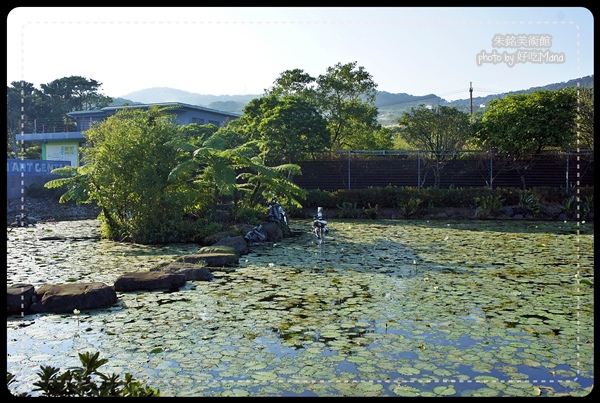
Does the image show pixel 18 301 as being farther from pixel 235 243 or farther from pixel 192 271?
pixel 235 243

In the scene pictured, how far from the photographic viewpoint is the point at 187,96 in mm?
104312

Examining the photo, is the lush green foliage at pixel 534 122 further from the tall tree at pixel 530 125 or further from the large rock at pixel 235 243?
the large rock at pixel 235 243

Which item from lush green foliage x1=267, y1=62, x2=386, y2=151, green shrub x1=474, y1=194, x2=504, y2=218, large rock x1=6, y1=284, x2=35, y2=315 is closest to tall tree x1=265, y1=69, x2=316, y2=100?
lush green foliage x1=267, y1=62, x2=386, y2=151

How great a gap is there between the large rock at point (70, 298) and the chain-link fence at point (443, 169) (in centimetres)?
1256

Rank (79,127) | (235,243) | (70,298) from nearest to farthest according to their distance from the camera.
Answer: (70,298) < (235,243) < (79,127)

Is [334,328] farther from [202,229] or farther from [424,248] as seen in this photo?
[202,229]

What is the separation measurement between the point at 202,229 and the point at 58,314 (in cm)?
517

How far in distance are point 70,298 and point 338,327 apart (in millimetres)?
2584

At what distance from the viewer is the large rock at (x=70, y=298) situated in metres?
5.00

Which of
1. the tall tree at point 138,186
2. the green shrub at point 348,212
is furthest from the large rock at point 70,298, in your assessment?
the green shrub at point 348,212

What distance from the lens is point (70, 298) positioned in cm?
503

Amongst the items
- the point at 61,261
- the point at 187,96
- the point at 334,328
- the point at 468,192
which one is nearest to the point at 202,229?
the point at 61,261

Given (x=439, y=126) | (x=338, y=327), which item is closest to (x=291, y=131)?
(x=439, y=126)

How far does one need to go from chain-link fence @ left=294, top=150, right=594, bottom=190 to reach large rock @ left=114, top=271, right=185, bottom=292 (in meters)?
11.6
